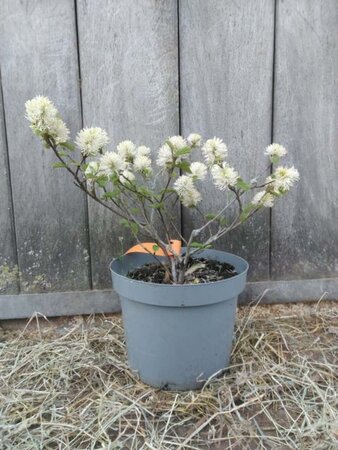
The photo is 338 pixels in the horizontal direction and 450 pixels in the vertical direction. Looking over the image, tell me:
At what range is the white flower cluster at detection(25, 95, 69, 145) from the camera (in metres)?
0.83

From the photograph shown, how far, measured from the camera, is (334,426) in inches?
35.5

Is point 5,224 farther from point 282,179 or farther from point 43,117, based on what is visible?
point 282,179

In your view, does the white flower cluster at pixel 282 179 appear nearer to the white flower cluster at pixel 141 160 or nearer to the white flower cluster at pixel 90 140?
the white flower cluster at pixel 141 160

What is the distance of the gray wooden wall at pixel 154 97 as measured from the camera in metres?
1.19

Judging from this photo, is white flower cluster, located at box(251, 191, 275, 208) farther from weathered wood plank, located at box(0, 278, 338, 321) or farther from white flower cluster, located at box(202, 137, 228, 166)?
weathered wood plank, located at box(0, 278, 338, 321)

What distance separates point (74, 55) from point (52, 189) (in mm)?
358

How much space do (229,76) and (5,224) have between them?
0.73m

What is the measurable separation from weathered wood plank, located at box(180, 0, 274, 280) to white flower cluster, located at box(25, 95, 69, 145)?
18.2 inches

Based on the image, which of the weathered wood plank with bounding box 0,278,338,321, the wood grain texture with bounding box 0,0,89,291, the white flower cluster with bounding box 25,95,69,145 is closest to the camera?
the white flower cluster with bounding box 25,95,69,145

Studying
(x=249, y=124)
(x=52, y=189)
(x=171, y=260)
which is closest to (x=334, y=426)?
(x=171, y=260)

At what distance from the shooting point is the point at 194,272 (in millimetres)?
1081

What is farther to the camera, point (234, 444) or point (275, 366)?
point (275, 366)

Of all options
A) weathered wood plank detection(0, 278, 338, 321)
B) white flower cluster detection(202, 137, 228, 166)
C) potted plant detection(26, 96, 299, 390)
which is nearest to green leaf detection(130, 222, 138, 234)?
potted plant detection(26, 96, 299, 390)

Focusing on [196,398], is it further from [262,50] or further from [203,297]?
[262,50]
